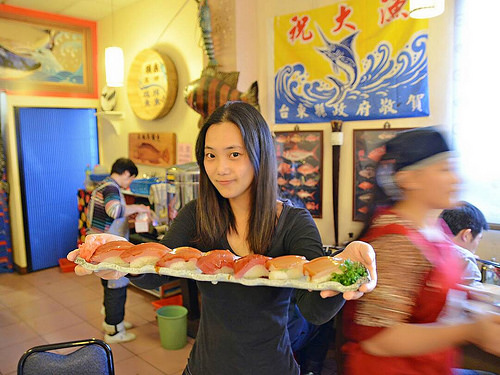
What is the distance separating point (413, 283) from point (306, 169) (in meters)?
2.25

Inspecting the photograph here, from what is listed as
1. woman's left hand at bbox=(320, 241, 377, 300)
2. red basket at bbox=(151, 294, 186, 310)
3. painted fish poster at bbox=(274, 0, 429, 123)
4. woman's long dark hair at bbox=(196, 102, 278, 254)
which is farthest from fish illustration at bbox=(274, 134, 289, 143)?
woman's left hand at bbox=(320, 241, 377, 300)

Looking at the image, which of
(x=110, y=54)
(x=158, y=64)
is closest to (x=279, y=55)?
(x=158, y=64)

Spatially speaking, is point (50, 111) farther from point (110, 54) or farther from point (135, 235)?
point (135, 235)

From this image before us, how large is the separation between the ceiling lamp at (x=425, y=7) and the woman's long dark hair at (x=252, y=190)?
1335 mm

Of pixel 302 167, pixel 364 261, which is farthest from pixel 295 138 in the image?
pixel 364 261

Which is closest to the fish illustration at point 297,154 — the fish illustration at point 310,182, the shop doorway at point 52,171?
the fish illustration at point 310,182

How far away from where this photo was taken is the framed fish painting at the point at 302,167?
3.16 meters

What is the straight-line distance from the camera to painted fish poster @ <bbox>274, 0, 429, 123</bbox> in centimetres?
260

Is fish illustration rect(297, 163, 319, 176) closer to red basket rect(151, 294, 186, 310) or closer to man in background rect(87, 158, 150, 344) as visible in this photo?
man in background rect(87, 158, 150, 344)

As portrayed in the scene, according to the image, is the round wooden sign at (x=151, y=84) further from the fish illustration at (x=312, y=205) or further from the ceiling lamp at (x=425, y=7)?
the ceiling lamp at (x=425, y=7)

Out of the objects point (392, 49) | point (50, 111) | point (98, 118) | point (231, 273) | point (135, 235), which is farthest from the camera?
point (98, 118)

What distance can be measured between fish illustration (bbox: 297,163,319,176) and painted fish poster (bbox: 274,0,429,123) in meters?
0.33

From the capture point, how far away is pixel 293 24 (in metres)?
3.14

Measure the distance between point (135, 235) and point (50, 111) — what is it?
7.88 feet
